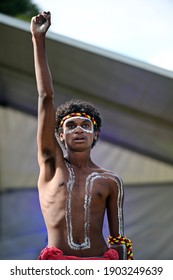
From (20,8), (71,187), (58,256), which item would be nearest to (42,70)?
(71,187)

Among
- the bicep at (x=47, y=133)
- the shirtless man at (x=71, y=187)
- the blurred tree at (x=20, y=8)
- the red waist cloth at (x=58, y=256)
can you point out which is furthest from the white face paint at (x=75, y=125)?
the blurred tree at (x=20, y=8)

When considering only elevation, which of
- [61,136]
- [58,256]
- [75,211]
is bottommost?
[58,256]

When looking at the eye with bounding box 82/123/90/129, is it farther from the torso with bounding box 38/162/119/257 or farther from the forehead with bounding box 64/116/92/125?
the torso with bounding box 38/162/119/257

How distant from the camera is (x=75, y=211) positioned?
2682 mm

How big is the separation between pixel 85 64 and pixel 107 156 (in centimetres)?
271

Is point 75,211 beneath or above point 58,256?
above

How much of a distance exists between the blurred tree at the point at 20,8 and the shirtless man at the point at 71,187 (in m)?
6.86

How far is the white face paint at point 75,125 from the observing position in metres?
2.85

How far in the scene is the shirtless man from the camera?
105 inches

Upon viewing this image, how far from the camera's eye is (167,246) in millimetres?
9328

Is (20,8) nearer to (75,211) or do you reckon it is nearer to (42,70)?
(42,70)

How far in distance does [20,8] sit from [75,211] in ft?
25.3

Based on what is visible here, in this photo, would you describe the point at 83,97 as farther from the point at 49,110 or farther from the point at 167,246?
the point at 49,110
